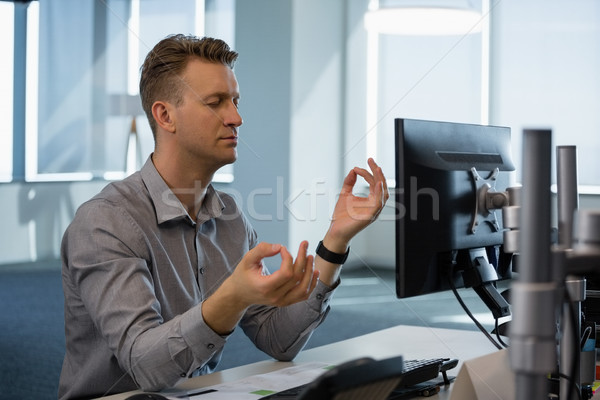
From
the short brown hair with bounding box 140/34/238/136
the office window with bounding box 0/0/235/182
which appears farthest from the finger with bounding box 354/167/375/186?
the office window with bounding box 0/0/235/182

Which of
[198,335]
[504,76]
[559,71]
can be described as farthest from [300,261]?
[504,76]

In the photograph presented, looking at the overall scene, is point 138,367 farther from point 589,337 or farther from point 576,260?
point 576,260

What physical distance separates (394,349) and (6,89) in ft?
19.3

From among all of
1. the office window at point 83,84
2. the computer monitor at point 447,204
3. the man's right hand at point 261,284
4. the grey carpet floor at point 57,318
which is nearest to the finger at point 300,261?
the man's right hand at point 261,284

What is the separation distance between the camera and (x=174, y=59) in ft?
5.07

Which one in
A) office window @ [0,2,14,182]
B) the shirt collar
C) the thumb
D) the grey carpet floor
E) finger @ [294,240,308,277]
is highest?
office window @ [0,2,14,182]

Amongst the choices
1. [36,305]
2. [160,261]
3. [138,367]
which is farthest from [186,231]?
[36,305]

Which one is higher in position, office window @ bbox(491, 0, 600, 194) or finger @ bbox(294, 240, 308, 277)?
office window @ bbox(491, 0, 600, 194)

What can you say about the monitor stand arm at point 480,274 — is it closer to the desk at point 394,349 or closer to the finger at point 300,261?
the desk at point 394,349

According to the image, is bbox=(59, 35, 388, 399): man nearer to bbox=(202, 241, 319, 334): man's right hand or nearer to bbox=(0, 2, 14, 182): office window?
bbox=(202, 241, 319, 334): man's right hand

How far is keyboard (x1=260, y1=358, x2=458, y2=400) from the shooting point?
3.54 feet

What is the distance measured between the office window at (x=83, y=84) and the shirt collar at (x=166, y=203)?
530 cm

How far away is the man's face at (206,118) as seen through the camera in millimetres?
1509

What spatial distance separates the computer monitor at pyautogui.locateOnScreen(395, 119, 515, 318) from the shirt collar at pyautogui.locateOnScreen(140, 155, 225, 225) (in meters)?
0.52
